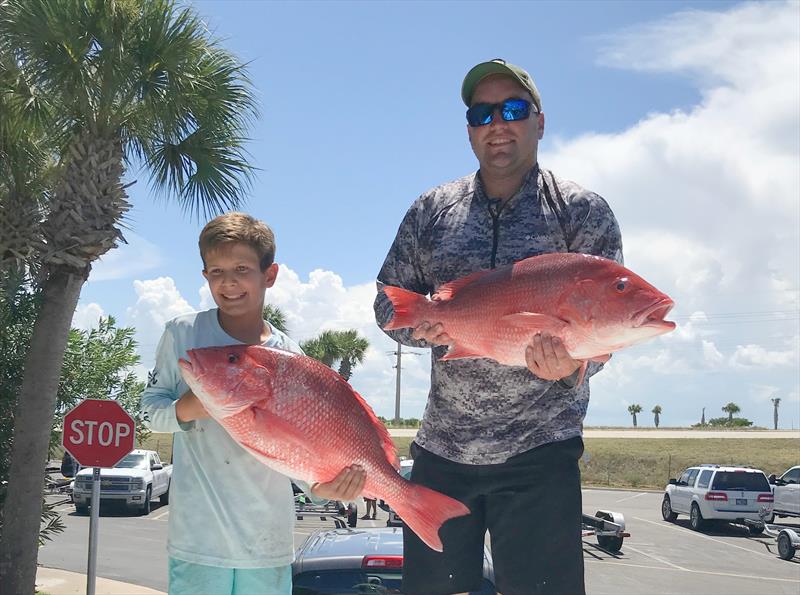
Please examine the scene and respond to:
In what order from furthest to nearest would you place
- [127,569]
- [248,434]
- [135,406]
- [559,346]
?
[127,569], [135,406], [248,434], [559,346]

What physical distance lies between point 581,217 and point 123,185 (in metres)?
8.14

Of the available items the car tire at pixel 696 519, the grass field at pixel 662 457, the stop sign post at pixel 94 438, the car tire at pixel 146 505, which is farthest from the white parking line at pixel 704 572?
the grass field at pixel 662 457

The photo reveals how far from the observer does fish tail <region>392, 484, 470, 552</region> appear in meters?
2.25

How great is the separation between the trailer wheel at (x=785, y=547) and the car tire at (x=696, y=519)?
4770 millimetres

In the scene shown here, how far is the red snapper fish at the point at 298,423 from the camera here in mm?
2254

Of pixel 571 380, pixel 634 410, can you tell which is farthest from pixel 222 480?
pixel 634 410

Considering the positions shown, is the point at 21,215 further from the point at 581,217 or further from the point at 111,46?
the point at 581,217

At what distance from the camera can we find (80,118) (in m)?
9.38

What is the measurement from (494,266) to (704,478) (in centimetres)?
2401

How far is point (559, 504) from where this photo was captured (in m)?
2.51

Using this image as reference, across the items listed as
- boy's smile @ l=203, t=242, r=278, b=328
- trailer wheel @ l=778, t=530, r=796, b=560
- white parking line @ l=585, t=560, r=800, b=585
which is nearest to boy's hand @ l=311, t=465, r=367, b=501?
boy's smile @ l=203, t=242, r=278, b=328

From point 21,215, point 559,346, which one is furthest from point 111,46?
point 559,346

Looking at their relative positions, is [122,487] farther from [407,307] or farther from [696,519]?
[407,307]

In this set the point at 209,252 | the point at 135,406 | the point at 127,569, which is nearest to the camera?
the point at 209,252
